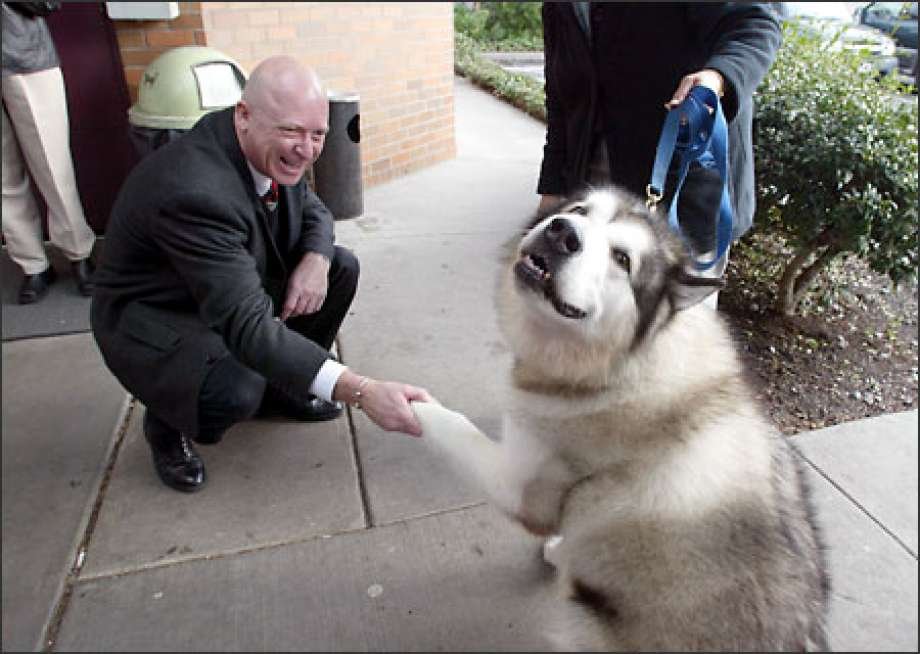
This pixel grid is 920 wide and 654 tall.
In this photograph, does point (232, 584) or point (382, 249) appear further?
point (382, 249)

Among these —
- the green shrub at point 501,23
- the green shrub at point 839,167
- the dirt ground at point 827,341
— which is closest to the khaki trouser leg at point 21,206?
the dirt ground at point 827,341

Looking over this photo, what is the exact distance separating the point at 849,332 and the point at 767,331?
608mm

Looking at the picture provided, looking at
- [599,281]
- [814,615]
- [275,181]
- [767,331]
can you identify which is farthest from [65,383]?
[767,331]

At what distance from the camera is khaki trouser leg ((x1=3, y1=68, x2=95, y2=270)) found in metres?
3.56

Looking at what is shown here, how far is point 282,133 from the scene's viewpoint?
2.32m

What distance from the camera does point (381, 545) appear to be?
2434mm

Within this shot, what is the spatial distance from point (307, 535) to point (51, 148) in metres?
2.90

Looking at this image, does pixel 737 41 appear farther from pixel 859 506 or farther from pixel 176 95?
pixel 176 95

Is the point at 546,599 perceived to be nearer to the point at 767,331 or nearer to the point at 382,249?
the point at 767,331

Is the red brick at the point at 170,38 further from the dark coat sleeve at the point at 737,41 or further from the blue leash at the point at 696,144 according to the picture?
the blue leash at the point at 696,144

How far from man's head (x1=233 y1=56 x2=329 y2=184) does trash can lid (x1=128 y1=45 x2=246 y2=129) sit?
1687 millimetres

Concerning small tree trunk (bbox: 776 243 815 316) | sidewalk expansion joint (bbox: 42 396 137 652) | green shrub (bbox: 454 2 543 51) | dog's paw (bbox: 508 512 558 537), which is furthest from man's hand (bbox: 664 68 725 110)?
green shrub (bbox: 454 2 543 51)

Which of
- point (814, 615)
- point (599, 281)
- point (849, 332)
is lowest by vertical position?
point (849, 332)

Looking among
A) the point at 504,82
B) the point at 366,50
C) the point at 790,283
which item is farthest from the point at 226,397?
the point at 504,82
